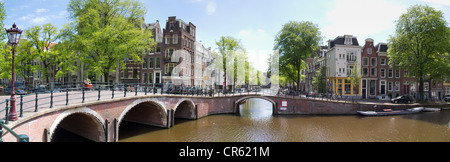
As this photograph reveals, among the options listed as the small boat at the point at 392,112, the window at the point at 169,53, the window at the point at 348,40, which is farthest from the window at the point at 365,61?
the window at the point at 169,53

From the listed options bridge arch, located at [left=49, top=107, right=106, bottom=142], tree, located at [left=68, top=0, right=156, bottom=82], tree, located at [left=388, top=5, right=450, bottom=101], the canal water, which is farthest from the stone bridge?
tree, located at [left=388, top=5, right=450, bottom=101]

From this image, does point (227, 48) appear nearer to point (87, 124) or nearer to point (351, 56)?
point (351, 56)

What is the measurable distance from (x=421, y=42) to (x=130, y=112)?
122 ft

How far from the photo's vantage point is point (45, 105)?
9.83 meters

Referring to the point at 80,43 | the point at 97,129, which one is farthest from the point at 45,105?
the point at 80,43

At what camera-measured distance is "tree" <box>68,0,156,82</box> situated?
20.4 meters

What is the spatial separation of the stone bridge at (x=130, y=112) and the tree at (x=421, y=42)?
937 centimetres

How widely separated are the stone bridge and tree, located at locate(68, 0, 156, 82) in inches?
224

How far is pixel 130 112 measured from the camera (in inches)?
797

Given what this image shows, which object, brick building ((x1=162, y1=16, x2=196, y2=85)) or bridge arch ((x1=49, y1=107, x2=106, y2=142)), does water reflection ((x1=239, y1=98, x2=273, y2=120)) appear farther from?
bridge arch ((x1=49, y1=107, x2=106, y2=142))

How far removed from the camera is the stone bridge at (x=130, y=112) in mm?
8570

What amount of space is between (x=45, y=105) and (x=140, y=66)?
25.7 metres
